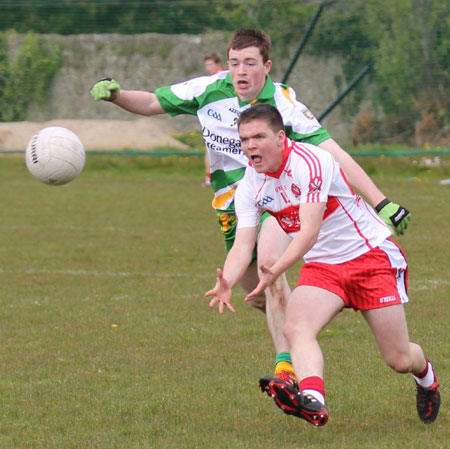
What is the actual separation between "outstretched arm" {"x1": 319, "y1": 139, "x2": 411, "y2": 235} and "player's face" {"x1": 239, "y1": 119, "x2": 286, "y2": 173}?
26.4 inches

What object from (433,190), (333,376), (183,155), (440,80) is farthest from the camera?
(183,155)

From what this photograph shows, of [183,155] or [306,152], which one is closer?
[306,152]

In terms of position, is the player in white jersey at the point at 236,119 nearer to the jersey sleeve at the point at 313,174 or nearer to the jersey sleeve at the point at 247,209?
the jersey sleeve at the point at 247,209

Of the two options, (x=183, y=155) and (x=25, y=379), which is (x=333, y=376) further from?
(x=183, y=155)

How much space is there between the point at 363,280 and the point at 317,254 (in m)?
0.26

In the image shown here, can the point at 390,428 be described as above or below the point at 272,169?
below

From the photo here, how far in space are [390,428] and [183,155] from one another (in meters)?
16.7

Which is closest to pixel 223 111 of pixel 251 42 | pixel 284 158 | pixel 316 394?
pixel 251 42

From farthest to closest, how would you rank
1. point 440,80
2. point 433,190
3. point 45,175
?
point 440,80
point 433,190
point 45,175

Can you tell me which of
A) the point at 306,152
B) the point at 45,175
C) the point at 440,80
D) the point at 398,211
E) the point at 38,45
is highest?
the point at 306,152

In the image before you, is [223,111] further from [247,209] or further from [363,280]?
[363,280]

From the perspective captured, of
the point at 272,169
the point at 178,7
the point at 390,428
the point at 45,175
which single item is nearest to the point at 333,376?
the point at 390,428

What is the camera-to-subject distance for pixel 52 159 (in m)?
6.64

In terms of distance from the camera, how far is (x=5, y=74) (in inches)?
855
